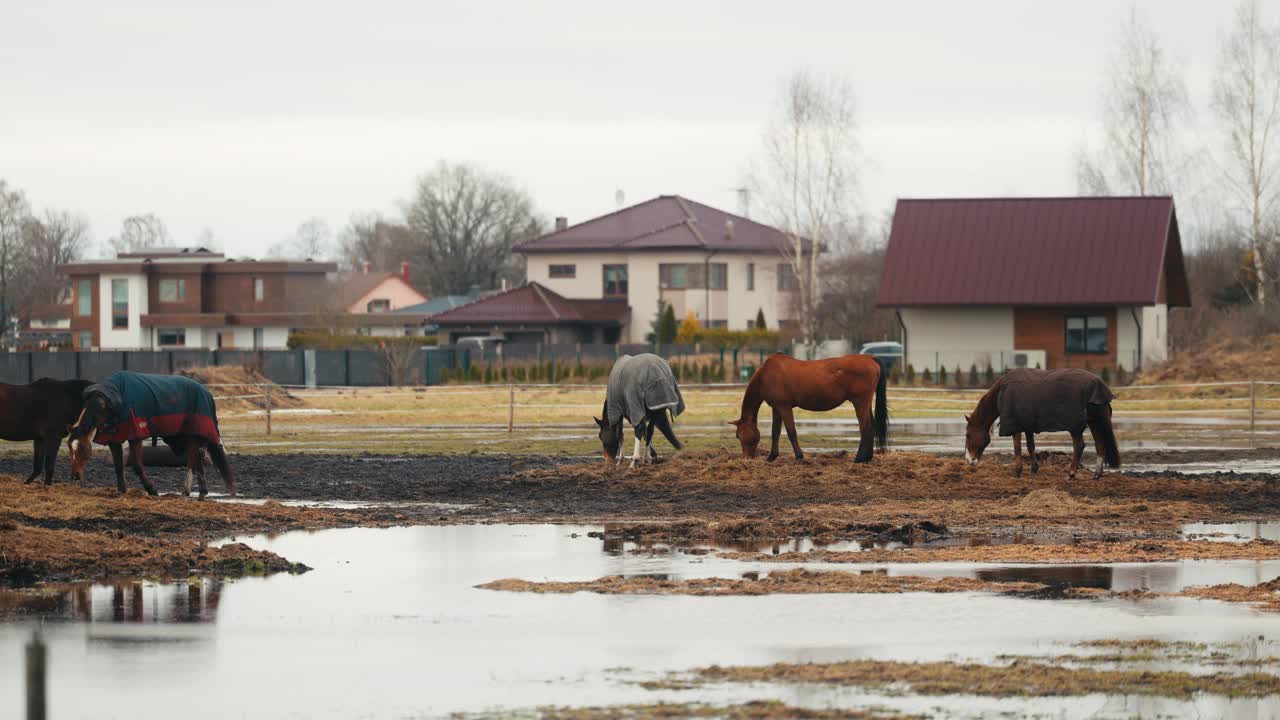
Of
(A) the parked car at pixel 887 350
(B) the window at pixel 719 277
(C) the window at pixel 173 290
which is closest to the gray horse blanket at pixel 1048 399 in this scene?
(A) the parked car at pixel 887 350

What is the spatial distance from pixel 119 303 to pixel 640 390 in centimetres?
7474

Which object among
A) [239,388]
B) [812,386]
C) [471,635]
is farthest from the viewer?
[239,388]

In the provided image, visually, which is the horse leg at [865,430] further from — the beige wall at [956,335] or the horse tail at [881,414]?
the beige wall at [956,335]

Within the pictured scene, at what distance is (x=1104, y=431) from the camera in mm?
23875

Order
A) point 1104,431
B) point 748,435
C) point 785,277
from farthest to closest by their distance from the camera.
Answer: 1. point 785,277
2. point 748,435
3. point 1104,431

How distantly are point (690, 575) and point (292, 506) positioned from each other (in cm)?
766

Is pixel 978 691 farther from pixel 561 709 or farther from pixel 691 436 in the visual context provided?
pixel 691 436

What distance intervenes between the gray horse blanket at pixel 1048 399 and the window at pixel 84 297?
79.2m

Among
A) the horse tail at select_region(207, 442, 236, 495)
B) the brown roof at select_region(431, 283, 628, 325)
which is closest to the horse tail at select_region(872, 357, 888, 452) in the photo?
the horse tail at select_region(207, 442, 236, 495)

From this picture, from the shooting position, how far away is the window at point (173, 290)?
94.1 metres

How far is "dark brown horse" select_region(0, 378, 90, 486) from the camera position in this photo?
2055 cm

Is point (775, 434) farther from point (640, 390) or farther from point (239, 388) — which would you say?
point (239, 388)

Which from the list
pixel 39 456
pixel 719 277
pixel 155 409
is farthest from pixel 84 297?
pixel 155 409

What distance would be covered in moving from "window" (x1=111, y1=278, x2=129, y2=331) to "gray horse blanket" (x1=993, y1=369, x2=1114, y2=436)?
77568mm
